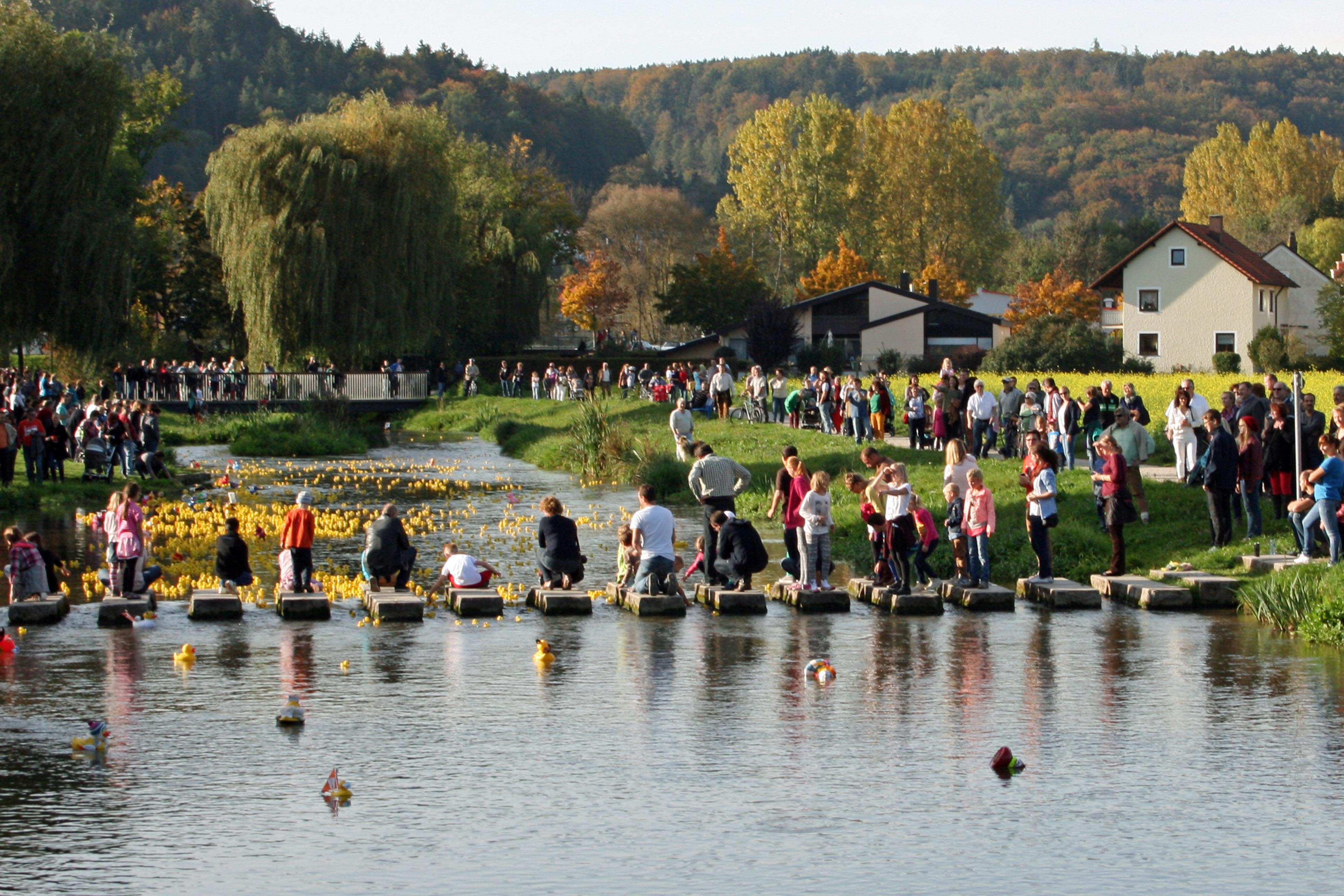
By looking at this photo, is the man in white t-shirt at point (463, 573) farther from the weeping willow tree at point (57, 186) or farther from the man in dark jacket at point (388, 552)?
the weeping willow tree at point (57, 186)

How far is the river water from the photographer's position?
9.10 meters

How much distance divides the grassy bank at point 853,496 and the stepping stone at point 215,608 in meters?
9.14

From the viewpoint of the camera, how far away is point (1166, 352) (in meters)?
85.1

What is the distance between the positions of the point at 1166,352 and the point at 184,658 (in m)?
77.0

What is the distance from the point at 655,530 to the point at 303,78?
7016 inches

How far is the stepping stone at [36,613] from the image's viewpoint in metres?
17.7


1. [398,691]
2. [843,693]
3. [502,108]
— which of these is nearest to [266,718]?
[398,691]

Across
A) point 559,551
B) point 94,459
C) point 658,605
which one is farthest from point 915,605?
point 94,459

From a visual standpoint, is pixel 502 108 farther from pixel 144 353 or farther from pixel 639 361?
pixel 144 353

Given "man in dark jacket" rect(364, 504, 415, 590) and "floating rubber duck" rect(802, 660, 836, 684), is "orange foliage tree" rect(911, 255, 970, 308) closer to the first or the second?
"man in dark jacket" rect(364, 504, 415, 590)

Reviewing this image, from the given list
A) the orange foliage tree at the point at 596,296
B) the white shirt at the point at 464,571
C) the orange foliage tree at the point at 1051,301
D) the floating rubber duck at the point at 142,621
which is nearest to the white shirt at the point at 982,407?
the white shirt at the point at 464,571

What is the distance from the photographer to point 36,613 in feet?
58.4

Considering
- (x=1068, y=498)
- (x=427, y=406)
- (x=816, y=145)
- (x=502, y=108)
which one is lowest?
(x=1068, y=498)

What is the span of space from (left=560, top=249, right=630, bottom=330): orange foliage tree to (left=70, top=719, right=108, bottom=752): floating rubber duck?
4296 inches
